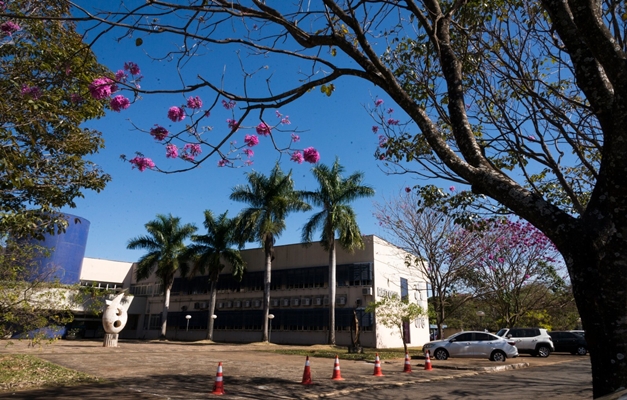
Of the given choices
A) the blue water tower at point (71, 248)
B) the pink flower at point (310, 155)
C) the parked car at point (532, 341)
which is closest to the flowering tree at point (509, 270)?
the parked car at point (532, 341)

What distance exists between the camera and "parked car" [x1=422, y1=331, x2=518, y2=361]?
1992 cm

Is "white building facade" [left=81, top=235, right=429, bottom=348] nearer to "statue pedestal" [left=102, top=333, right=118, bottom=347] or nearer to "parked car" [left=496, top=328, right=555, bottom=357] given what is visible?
"parked car" [left=496, top=328, right=555, bottom=357]

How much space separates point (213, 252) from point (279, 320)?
25.7 feet

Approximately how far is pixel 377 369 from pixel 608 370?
1056cm

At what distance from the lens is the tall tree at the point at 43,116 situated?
23.5ft

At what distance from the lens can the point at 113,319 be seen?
27.0 metres

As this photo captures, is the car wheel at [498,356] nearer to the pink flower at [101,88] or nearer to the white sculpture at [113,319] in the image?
the pink flower at [101,88]

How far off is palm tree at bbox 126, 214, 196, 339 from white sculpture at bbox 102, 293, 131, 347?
1072 centimetres

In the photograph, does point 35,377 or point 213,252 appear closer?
point 35,377

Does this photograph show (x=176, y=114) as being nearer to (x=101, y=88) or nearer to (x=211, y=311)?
(x=101, y=88)

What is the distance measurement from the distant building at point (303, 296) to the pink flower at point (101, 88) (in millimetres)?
26305

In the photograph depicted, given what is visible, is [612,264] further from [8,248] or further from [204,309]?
[204,309]

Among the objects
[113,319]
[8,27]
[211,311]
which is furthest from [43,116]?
[211,311]

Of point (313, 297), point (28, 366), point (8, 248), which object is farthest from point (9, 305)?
point (313, 297)
